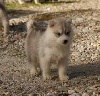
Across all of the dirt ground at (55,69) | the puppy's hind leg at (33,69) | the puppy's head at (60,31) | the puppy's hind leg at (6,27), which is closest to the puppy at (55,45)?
the puppy's head at (60,31)

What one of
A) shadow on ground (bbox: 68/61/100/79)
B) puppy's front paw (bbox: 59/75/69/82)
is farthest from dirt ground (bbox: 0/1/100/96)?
puppy's front paw (bbox: 59/75/69/82)

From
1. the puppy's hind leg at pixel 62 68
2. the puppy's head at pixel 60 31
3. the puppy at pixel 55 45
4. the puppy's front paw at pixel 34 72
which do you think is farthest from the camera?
the puppy's front paw at pixel 34 72

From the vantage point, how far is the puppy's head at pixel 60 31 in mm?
9914

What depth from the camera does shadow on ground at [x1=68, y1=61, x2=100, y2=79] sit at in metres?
11.1

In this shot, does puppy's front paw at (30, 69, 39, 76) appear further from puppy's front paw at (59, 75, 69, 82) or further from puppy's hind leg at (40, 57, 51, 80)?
puppy's front paw at (59, 75, 69, 82)

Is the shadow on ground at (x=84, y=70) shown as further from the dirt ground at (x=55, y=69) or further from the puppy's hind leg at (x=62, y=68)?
the puppy's hind leg at (x=62, y=68)

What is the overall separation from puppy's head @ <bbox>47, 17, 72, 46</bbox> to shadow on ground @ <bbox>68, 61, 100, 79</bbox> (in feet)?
4.03

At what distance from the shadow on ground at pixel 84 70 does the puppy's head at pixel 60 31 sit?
1.23 meters

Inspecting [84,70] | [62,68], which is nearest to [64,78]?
[62,68]

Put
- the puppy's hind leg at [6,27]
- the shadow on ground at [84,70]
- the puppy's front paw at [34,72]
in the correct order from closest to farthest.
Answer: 1. the shadow on ground at [84,70]
2. the puppy's front paw at [34,72]
3. the puppy's hind leg at [6,27]

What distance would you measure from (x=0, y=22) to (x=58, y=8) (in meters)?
8.37

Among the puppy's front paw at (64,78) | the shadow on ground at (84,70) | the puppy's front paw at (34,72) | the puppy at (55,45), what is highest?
the puppy at (55,45)

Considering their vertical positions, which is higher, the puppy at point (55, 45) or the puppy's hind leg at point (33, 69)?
the puppy at point (55, 45)

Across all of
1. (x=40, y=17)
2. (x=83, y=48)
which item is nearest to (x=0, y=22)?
(x=40, y=17)
